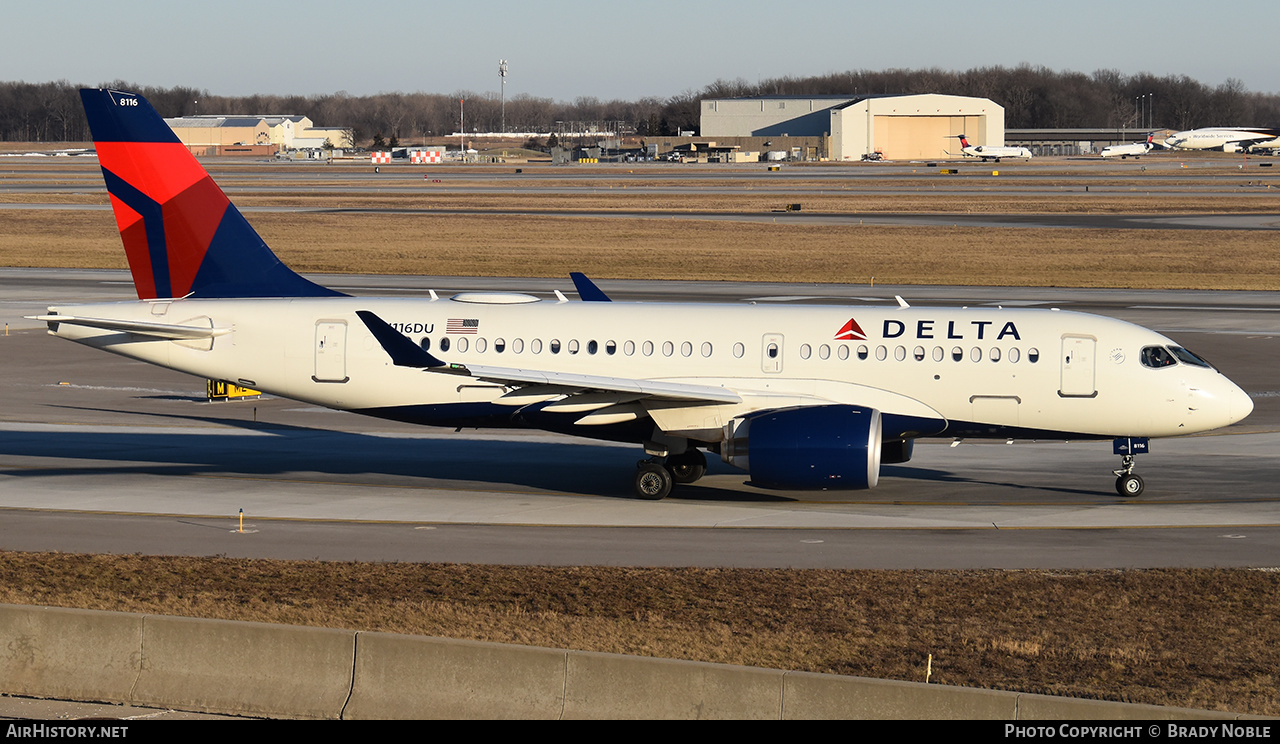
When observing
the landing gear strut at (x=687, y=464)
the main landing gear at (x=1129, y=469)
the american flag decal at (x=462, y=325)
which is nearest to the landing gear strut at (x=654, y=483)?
the landing gear strut at (x=687, y=464)

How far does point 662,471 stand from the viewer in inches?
1101

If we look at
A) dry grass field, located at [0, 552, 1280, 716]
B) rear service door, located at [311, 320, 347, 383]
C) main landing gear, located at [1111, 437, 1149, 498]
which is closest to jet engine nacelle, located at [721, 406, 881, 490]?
dry grass field, located at [0, 552, 1280, 716]

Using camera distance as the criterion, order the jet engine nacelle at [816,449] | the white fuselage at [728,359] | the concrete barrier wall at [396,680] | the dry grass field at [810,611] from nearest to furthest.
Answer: the concrete barrier wall at [396,680], the dry grass field at [810,611], the jet engine nacelle at [816,449], the white fuselage at [728,359]

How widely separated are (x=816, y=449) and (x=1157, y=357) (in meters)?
7.61

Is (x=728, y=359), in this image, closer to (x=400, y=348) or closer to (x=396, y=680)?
(x=400, y=348)

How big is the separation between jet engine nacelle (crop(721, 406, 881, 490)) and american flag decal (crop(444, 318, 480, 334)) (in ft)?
20.8

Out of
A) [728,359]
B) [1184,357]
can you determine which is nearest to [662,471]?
[728,359]

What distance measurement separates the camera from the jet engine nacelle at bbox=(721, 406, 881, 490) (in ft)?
83.3

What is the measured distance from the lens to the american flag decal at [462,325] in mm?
28703

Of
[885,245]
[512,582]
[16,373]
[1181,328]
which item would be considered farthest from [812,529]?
[885,245]

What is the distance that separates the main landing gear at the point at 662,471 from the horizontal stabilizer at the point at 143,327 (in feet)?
30.6

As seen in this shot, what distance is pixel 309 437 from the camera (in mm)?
35500

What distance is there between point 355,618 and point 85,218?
101709 mm

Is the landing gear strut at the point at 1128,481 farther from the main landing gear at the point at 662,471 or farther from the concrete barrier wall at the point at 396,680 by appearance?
the concrete barrier wall at the point at 396,680
